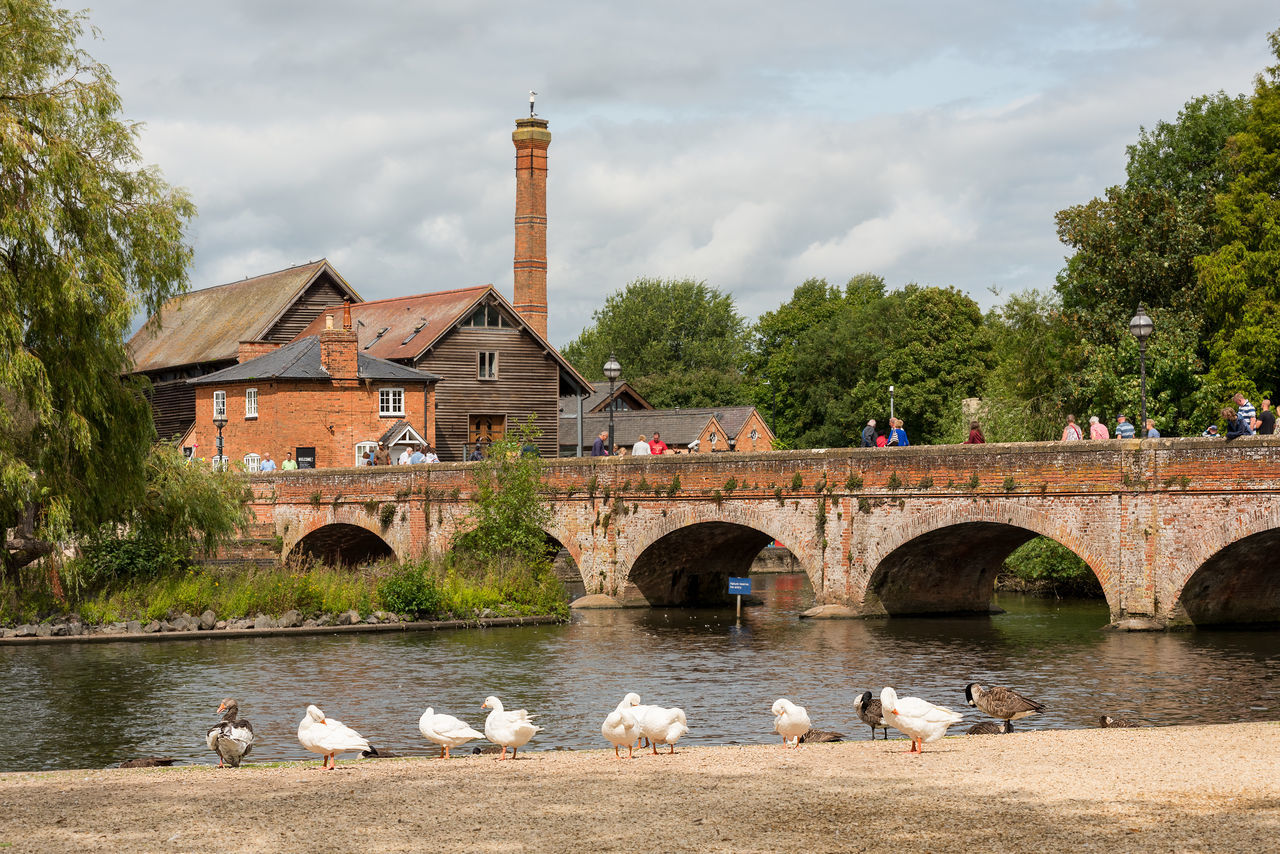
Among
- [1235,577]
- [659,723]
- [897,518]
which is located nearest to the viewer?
[659,723]

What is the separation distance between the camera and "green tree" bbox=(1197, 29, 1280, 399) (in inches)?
1421

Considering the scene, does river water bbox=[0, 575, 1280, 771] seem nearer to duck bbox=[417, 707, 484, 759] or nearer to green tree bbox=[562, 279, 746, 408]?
duck bbox=[417, 707, 484, 759]

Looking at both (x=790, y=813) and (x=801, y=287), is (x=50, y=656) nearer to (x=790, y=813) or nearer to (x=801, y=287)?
(x=790, y=813)

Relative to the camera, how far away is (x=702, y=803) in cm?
1041

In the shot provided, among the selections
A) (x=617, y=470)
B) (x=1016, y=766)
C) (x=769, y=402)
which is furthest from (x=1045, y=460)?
(x=769, y=402)

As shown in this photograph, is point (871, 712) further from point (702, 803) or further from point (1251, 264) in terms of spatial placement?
point (1251, 264)

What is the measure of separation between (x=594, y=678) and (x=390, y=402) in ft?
94.9

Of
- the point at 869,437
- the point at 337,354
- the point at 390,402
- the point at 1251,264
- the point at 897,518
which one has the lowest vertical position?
the point at 897,518

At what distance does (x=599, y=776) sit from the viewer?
1191 centimetres

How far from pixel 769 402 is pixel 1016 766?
72.8 metres

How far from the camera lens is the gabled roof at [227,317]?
5594 centimetres

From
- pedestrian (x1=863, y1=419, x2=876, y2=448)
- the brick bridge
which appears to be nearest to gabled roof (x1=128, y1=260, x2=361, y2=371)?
the brick bridge

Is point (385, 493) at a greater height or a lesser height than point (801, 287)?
lesser

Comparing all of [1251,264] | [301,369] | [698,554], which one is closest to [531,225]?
[301,369]
